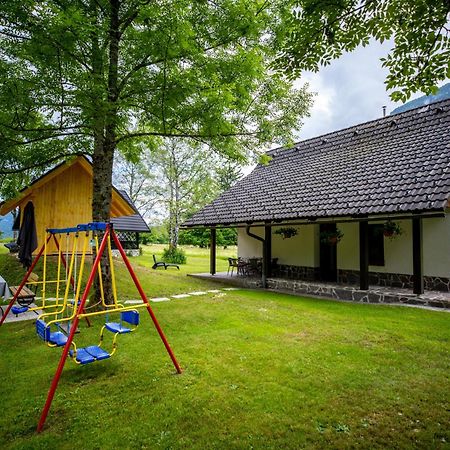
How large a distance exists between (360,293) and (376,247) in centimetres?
220

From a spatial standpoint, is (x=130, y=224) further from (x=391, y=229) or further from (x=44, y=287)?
(x=391, y=229)

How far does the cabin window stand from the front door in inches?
48.0

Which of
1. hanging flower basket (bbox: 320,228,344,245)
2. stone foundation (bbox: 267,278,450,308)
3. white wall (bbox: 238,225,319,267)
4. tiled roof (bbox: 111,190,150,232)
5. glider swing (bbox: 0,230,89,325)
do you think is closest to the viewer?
glider swing (bbox: 0,230,89,325)

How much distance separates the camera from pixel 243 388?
3.70 m

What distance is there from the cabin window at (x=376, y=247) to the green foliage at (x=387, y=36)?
7.29 m

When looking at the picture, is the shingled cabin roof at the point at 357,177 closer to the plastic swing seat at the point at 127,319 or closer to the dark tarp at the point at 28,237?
the plastic swing seat at the point at 127,319

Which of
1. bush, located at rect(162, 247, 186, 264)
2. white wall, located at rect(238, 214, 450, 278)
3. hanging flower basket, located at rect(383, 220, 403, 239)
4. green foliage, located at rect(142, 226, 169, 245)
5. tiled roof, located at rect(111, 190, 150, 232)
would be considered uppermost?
tiled roof, located at rect(111, 190, 150, 232)

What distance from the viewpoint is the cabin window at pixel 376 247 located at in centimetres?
1015

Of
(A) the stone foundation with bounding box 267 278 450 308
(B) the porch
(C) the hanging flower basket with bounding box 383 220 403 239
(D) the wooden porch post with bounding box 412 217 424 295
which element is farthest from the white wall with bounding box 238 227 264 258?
(D) the wooden porch post with bounding box 412 217 424 295

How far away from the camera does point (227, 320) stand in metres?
6.68

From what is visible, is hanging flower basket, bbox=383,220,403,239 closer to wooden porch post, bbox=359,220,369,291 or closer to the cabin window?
wooden porch post, bbox=359,220,369,291

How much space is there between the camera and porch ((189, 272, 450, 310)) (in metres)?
7.83

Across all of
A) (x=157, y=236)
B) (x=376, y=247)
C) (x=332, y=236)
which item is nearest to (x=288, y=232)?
(x=332, y=236)

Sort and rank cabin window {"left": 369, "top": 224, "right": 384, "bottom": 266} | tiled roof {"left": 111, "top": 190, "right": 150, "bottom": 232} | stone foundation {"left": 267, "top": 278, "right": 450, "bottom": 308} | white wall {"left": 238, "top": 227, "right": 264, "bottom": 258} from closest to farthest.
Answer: stone foundation {"left": 267, "top": 278, "right": 450, "bottom": 308}, cabin window {"left": 369, "top": 224, "right": 384, "bottom": 266}, white wall {"left": 238, "top": 227, "right": 264, "bottom": 258}, tiled roof {"left": 111, "top": 190, "right": 150, "bottom": 232}
